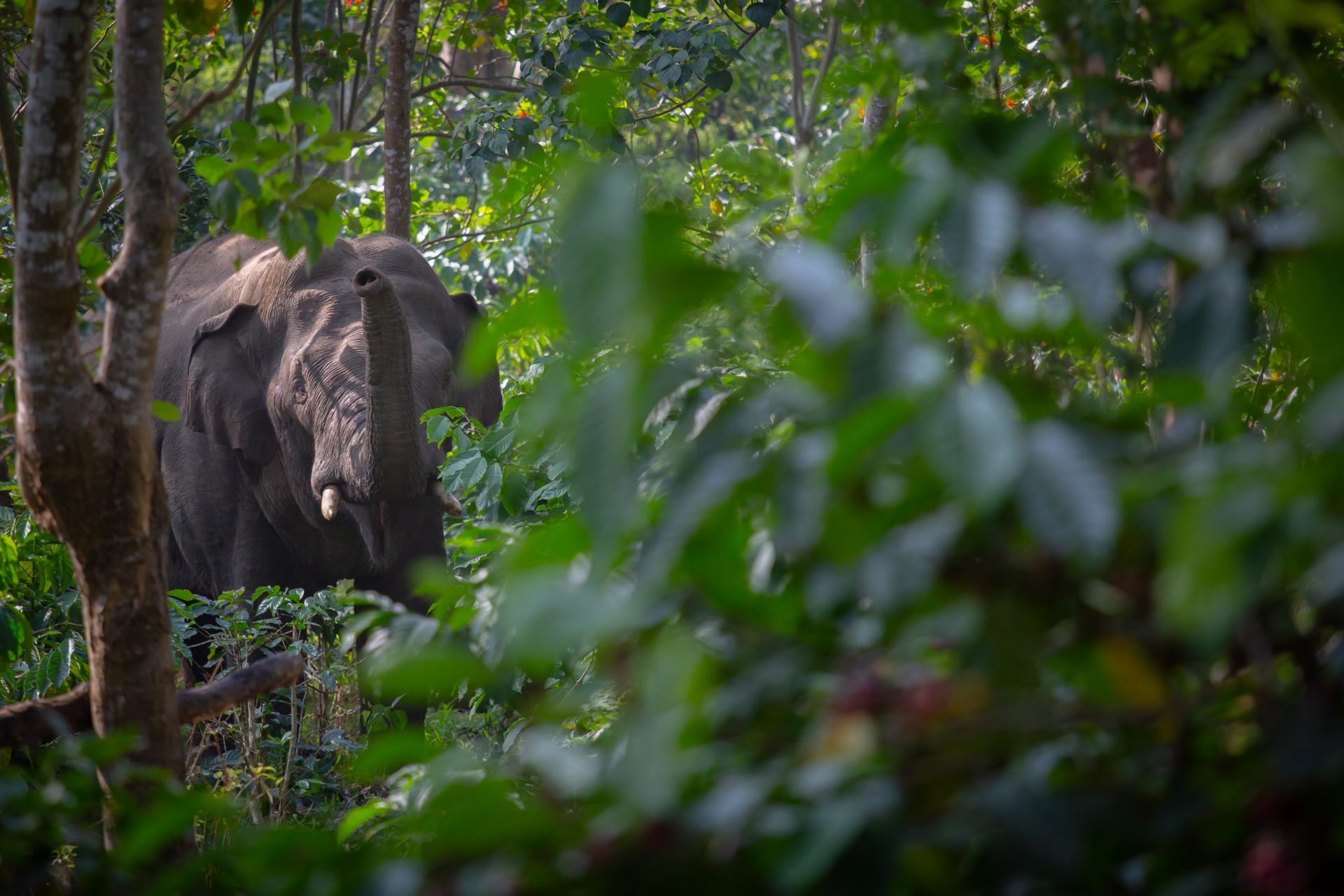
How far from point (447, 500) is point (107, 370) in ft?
10.7

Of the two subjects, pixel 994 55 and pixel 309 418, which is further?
pixel 309 418

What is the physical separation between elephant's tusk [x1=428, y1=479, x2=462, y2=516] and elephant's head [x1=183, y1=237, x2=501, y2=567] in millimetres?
28

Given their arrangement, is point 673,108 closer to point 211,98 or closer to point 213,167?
point 211,98

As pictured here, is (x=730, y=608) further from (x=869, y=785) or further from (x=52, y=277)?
(x=52, y=277)

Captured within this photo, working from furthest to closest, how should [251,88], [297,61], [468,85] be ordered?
[468,85]
[297,61]
[251,88]

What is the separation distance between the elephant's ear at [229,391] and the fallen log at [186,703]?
156 inches

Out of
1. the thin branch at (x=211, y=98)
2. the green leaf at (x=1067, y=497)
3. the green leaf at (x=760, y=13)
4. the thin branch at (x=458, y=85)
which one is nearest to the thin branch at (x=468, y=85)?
the thin branch at (x=458, y=85)

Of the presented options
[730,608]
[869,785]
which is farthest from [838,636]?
[869,785]

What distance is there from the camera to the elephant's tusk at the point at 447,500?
16.1 ft

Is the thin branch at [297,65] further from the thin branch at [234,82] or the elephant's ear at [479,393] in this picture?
the elephant's ear at [479,393]

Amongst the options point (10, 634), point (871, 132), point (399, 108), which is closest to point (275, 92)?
point (10, 634)

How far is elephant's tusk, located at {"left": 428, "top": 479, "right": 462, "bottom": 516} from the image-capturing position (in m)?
4.91

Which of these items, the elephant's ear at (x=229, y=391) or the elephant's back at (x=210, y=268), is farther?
the elephant's back at (x=210, y=268)

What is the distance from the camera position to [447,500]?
16.3 feet
